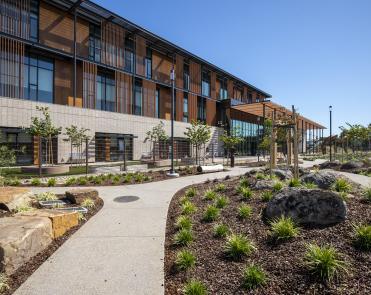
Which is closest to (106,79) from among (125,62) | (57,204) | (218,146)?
(125,62)

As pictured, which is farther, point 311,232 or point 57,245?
point 57,245

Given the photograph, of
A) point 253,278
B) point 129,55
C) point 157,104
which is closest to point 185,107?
point 157,104

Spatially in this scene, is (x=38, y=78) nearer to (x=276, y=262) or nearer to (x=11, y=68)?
(x=11, y=68)

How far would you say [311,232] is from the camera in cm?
498

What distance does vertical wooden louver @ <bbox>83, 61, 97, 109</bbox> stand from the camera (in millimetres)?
28431

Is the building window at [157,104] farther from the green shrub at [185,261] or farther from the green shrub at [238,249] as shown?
the green shrub at [185,261]

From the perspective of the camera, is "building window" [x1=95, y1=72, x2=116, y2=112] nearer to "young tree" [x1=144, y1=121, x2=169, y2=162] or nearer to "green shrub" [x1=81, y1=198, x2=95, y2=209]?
"young tree" [x1=144, y1=121, x2=169, y2=162]

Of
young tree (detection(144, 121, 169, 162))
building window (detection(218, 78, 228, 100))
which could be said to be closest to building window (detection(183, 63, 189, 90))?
building window (detection(218, 78, 228, 100))

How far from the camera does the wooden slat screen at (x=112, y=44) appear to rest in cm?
3020

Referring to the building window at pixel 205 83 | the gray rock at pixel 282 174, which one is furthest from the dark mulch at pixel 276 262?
the building window at pixel 205 83

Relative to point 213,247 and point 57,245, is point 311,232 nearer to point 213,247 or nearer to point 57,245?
point 213,247

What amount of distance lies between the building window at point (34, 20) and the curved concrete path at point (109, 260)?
23506 millimetres

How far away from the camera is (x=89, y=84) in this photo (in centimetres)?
2878

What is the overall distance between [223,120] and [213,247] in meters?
44.1
